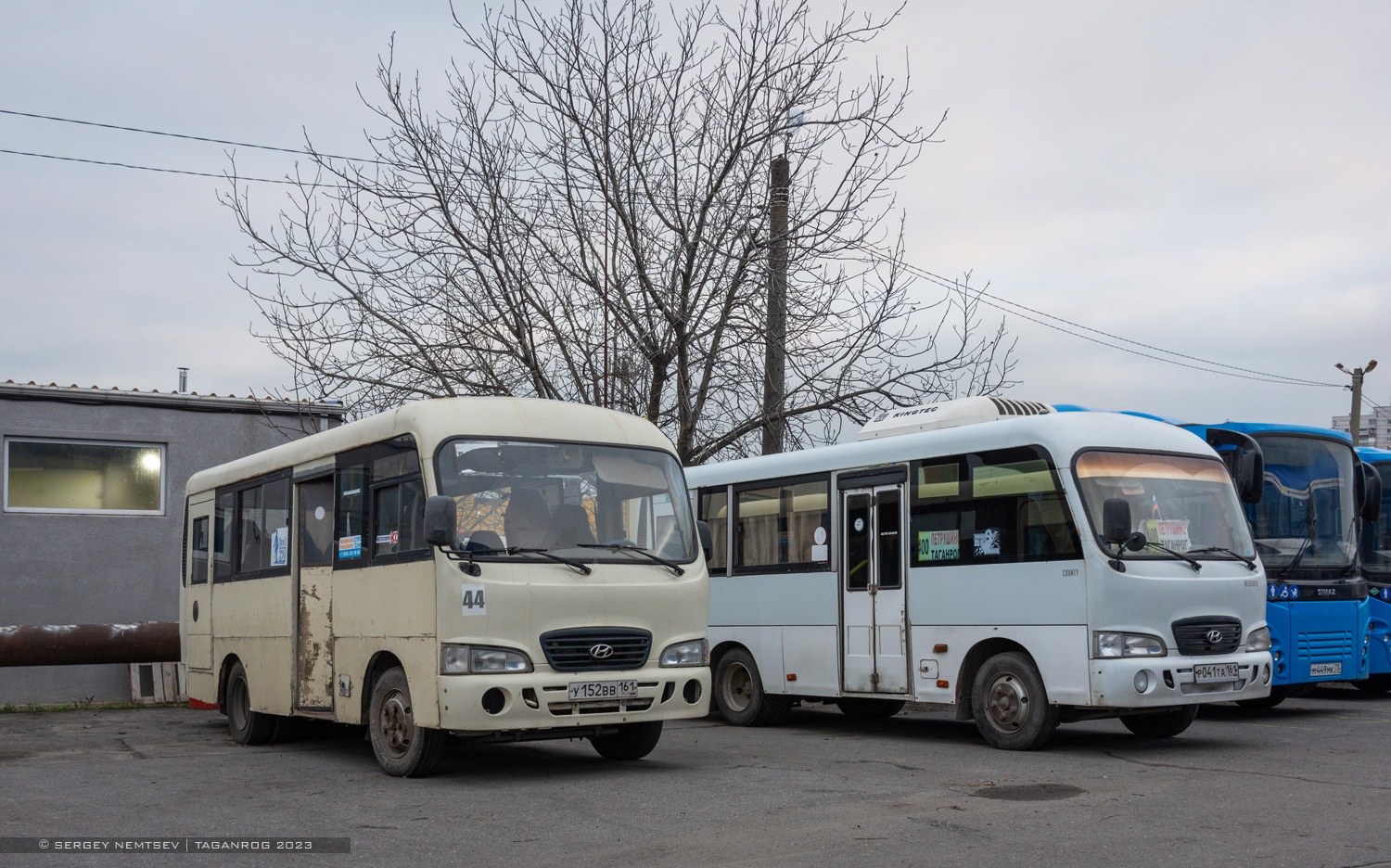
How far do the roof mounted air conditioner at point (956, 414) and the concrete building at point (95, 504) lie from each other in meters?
9.65

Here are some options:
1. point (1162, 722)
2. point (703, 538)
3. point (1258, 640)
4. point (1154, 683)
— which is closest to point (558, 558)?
point (703, 538)

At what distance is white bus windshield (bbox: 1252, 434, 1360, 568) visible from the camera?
544 inches

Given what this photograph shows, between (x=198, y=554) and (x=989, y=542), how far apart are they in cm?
843

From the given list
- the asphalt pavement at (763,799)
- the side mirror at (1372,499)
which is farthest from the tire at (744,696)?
the side mirror at (1372,499)

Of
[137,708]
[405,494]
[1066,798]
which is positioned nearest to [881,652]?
[1066,798]

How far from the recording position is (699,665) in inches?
401

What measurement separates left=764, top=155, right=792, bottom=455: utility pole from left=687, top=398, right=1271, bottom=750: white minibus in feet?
11.4

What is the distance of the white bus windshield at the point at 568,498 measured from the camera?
9539 millimetres

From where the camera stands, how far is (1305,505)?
1398 cm

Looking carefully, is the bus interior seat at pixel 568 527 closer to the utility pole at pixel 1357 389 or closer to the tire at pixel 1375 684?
the tire at pixel 1375 684

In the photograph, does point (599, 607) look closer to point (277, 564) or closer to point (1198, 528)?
point (277, 564)

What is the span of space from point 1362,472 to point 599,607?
9217 millimetres

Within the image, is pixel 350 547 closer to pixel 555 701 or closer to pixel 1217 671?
pixel 555 701

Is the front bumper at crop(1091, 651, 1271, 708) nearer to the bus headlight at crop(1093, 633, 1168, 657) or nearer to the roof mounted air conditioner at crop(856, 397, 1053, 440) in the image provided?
A: the bus headlight at crop(1093, 633, 1168, 657)
